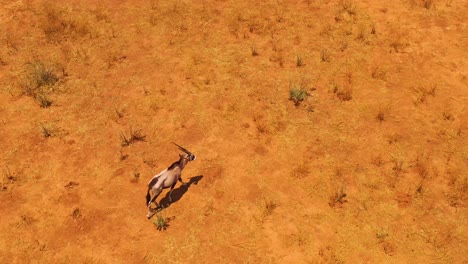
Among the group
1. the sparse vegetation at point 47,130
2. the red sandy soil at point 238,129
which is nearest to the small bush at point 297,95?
the red sandy soil at point 238,129

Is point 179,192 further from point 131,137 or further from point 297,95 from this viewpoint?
point 297,95

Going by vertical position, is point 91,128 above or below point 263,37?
below

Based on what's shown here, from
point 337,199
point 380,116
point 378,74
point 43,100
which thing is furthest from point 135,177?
point 378,74

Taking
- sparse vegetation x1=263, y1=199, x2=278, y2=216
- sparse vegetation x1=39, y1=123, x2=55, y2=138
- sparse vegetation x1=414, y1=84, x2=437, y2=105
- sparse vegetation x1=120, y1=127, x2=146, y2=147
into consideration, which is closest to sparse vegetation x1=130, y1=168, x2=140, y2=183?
sparse vegetation x1=120, y1=127, x2=146, y2=147

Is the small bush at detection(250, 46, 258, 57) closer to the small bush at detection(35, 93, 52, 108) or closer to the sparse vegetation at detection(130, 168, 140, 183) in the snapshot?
the sparse vegetation at detection(130, 168, 140, 183)

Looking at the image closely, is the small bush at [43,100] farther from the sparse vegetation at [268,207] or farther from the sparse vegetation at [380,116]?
the sparse vegetation at [380,116]

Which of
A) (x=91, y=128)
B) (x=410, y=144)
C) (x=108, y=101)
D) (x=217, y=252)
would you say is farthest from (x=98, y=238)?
(x=410, y=144)

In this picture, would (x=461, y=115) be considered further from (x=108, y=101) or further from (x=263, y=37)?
(x=108, y=101)
